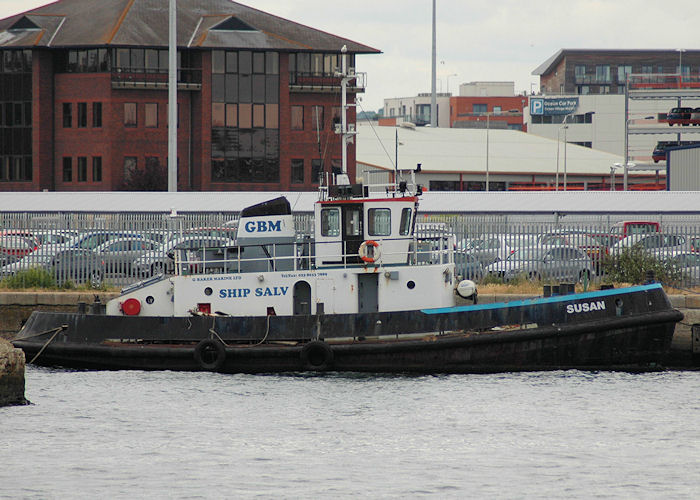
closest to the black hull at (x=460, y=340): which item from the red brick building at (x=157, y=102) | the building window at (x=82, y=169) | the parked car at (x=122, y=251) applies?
the parked car at (x=122, y=251)

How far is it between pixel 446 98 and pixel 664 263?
374 ft

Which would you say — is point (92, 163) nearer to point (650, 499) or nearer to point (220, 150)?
point (220, 150)

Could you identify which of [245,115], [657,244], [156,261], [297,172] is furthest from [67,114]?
[657,244]

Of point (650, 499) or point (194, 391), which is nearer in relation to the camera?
point (650, 499)

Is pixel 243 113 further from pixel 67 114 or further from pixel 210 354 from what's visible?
pixel 210 354

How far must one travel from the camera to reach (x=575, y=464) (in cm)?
1552

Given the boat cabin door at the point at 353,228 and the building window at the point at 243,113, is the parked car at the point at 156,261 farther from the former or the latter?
the building window at the point at 243,113

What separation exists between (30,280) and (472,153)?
63.1 m

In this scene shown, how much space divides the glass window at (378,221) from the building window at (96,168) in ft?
153

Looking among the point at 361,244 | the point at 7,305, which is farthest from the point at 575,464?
the point at 7,305

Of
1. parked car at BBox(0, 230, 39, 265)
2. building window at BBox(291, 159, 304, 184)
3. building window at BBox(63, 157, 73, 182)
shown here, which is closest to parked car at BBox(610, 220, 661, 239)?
parked car at BBox(0, 230, 39, 265)

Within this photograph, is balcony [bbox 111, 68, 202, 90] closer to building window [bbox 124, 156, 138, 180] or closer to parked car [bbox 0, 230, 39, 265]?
building window [bbox 124, 156, 138, 180]

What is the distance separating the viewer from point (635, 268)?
26.5m

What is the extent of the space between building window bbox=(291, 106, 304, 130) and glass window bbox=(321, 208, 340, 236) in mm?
46402
